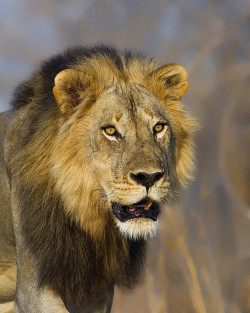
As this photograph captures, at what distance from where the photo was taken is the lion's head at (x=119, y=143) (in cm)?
390

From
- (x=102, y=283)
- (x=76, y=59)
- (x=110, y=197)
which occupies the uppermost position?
(x=76, y=59)

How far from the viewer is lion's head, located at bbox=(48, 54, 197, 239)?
390 cm

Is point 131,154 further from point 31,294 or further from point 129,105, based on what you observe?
point 31,294

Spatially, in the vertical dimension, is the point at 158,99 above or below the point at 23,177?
above

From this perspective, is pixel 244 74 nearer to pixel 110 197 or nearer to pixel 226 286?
pixel 226 286

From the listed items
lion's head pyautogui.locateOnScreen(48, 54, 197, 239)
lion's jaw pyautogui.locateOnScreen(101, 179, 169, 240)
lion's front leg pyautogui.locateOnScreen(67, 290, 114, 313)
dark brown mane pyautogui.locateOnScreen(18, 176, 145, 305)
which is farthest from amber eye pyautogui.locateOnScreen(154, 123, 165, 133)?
lion's front leg pyautogui.locateOnScreen(67, 290, 114, 313)

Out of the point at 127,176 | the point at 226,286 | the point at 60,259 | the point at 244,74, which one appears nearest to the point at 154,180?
the point at 127,176

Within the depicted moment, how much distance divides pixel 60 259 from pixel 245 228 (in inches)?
295

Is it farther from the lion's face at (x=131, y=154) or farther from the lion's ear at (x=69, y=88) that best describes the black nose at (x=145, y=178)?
the lion's ear at (x=69, y=88)

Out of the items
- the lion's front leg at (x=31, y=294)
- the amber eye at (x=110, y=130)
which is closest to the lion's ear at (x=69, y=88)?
the amber eye at (x=110, y=130)

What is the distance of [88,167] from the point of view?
420 centimetres

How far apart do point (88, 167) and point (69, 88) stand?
55 centimetres

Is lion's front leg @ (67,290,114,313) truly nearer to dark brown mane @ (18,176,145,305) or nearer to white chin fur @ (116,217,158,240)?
dark brown mane @ (18,176,145,305)

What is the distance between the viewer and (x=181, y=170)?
4.59 meters
